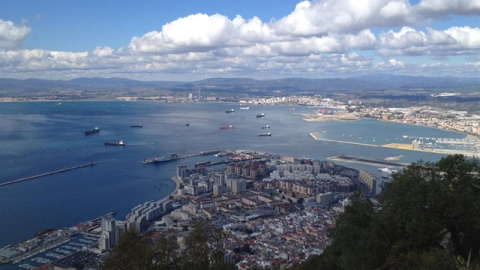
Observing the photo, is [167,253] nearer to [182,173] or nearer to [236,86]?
[182,173]

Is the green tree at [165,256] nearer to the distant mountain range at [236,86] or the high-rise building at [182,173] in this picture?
the high-rise building at [182,173]

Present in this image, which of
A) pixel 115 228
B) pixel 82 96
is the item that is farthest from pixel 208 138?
pixel 82 96

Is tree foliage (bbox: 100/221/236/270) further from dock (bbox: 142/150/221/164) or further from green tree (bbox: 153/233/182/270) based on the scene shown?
dock (bbox: 142/150/221/164)

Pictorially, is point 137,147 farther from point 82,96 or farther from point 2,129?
point 82,96

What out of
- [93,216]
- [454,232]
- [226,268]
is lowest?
[93,216]

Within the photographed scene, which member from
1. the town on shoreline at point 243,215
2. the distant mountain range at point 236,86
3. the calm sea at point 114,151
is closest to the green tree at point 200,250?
the town on shoreline at point 243,215

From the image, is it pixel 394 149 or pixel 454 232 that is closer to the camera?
pixel 454 232

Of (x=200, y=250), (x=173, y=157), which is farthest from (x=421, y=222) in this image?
(x=173, y=157)
